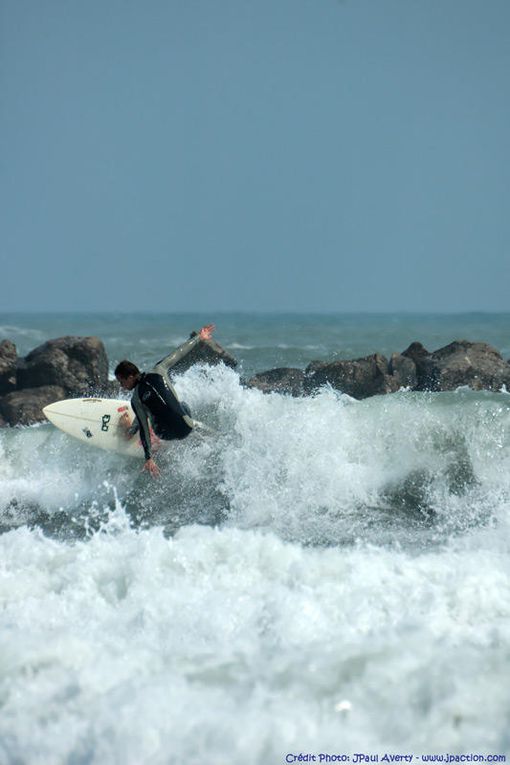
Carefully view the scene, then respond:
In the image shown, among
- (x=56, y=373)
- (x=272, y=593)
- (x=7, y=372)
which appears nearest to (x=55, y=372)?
(x=56, y=373)

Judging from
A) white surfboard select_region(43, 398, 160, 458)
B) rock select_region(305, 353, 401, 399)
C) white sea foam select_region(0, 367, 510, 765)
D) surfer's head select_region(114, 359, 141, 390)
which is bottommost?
white sea foam select_region(0, 367, 510, 765)

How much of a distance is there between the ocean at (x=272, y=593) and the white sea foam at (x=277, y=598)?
1 cm

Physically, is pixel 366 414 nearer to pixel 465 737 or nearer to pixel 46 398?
pixel 465 737

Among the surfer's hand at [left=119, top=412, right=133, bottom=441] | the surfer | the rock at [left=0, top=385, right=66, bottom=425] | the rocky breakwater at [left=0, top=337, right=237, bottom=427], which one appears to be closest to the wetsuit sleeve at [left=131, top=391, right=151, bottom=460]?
the surfer

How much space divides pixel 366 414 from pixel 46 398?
6.60 meters

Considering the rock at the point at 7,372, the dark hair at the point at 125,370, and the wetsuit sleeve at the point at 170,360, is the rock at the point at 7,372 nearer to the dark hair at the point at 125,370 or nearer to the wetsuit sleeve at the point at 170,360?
the wetsuit sleeve at the point at 170,360

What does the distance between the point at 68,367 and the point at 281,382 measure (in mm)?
4090

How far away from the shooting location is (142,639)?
15.8ft

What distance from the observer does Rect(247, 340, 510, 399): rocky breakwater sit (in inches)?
542

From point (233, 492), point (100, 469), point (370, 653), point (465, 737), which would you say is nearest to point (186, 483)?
point (233, 492)

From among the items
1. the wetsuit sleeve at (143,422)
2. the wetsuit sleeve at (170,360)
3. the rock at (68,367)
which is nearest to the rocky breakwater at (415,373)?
the rock at (68,367)

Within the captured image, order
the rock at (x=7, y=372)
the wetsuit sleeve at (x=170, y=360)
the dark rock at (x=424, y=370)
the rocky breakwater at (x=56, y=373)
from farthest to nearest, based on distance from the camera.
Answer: the rock at (x=7, y=372)
the dark rock at (x=424, y=370)
the rocky breakwater at (x=56, y=373)
the wetsuit sleeve at (x=170, y=360)

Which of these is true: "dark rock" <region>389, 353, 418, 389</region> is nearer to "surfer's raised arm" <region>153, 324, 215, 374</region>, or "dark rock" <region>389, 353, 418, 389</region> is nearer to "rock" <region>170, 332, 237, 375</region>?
A: "rock" <region>170, 332, 237, 375</region>

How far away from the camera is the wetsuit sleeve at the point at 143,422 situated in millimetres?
7645
